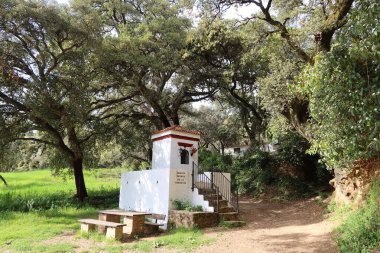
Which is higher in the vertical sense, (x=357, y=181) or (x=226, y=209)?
(x=357, y=181)

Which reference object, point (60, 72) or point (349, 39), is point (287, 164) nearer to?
point (60, 72)

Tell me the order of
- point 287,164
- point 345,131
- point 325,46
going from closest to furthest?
point 345,131
point 325,46
point 287,164

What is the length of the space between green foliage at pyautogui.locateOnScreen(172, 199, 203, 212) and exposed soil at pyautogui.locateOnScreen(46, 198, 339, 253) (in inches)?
46.8

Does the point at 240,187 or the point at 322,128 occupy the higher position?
the point at 322,128

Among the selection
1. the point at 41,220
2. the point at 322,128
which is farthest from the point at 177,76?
the point at 322,128

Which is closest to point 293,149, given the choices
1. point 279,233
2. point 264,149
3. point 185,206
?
point 264,149

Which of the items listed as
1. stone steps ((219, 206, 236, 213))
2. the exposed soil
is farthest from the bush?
stone steps ((219, 206, 236, 213))

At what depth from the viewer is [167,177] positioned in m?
12.0

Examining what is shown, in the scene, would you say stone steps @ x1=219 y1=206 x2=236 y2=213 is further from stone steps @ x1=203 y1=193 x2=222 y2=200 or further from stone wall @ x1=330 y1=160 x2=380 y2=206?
stone wall @ x1=330 y1=160 x2=380 y2=206

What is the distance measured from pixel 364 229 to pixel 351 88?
3.37m

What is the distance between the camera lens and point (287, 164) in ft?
63.8

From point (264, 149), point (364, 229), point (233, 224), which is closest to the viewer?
point (364, 229)

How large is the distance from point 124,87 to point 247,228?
12.0 meters

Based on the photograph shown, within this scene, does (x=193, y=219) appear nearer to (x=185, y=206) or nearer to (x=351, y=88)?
(x=185, y=206)
